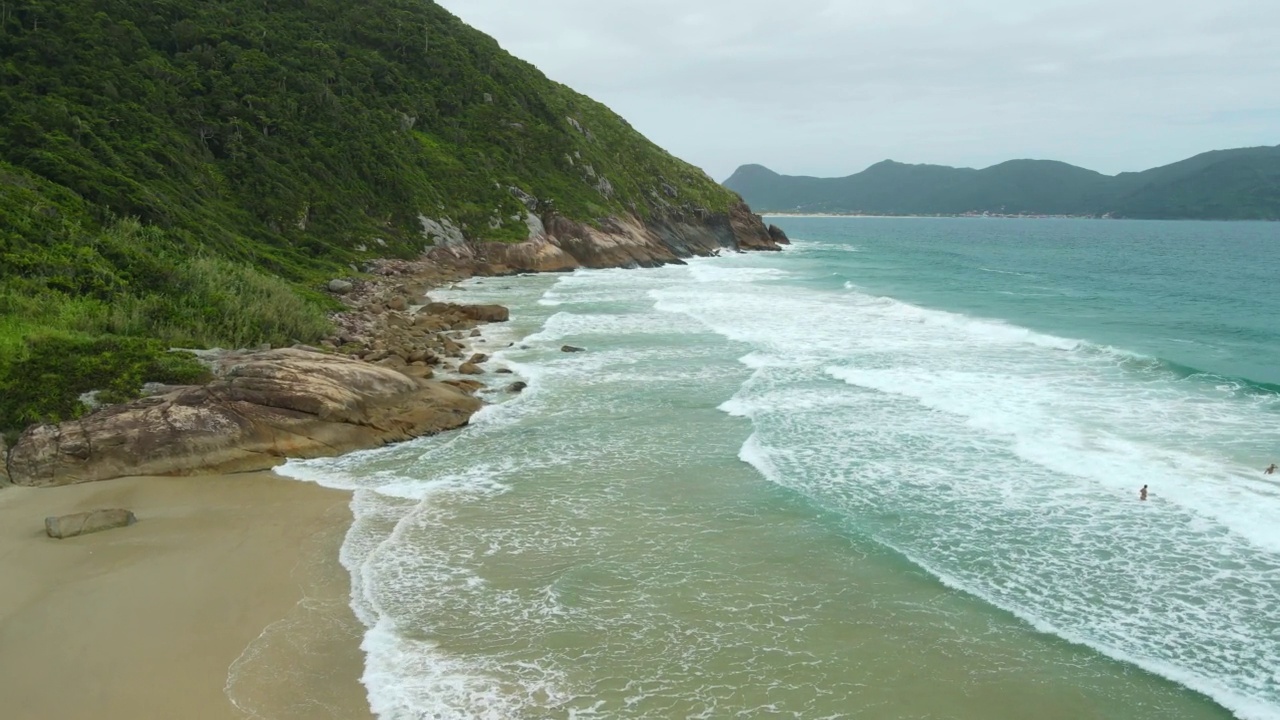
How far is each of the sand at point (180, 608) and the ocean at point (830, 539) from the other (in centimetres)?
61

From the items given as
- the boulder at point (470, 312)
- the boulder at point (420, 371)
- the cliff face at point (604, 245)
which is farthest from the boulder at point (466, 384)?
the cliff face at point (604, 245)

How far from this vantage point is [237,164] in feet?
141

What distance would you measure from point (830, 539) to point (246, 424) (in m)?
11.3

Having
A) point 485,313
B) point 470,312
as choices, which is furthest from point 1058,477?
point 470,312

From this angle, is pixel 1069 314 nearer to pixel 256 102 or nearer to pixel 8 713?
pixel 8 713

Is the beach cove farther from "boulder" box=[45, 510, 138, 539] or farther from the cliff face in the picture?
the cliff face

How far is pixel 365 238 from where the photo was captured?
45.9 meters

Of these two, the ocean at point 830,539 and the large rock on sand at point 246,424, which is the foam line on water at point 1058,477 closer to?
the ocean at point 830,539

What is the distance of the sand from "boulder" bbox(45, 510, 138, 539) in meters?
0.15

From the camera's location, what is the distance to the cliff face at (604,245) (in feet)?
176

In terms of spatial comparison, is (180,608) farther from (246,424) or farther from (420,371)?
(420,371)

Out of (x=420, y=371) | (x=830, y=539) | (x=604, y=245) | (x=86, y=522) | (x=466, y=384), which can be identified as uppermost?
(x=604, y=245)

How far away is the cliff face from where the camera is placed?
53500mm

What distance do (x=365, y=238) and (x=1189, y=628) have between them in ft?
142
